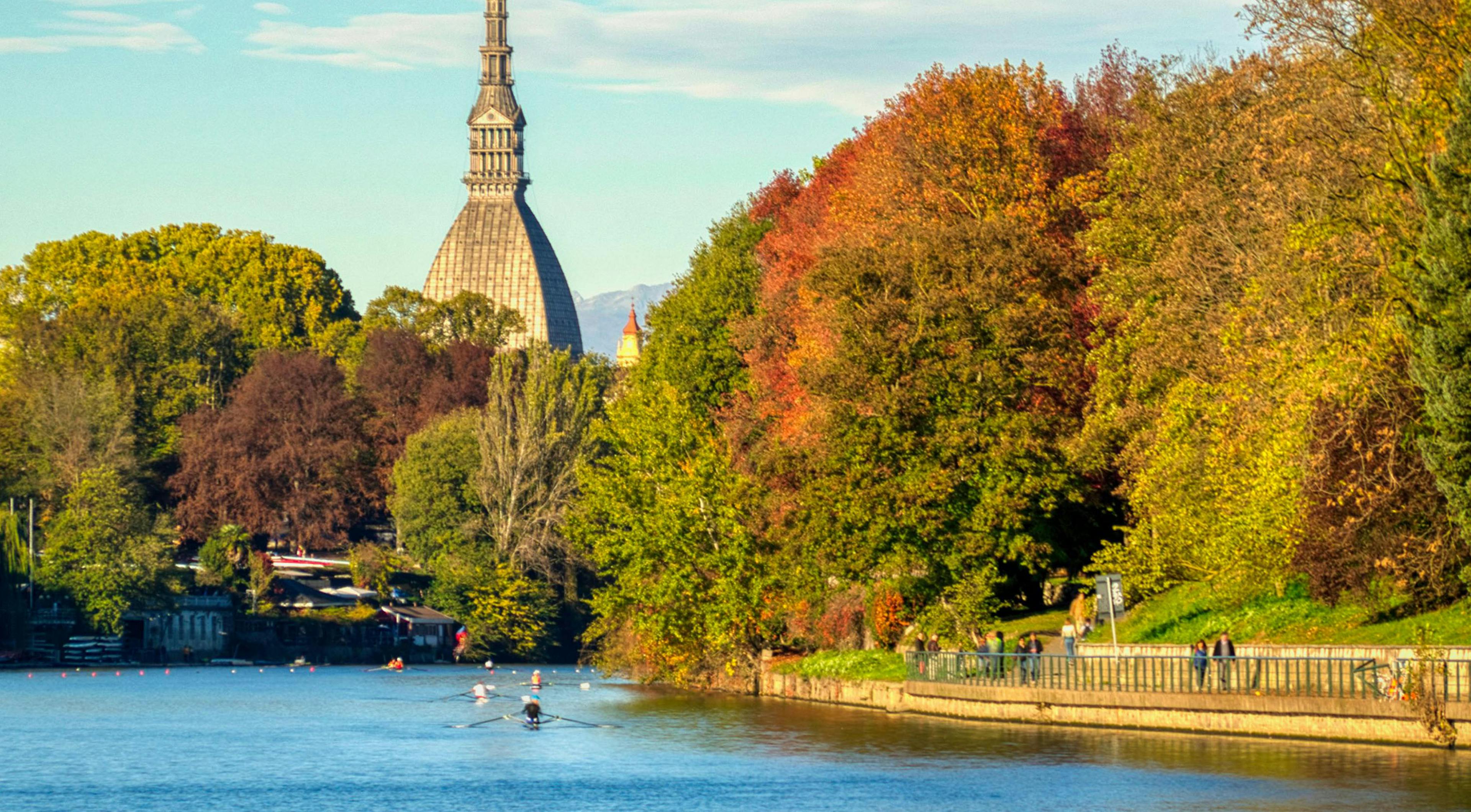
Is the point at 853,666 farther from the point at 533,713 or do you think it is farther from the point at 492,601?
the point at 492,601

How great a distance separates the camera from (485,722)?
58344mm

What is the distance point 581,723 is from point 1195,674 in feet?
59.6

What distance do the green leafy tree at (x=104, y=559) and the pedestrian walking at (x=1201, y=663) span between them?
6581 centimetres

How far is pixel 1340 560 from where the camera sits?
45281 millimetres

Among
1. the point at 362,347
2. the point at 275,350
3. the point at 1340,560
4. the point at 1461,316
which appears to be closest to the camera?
the point at 1461,316

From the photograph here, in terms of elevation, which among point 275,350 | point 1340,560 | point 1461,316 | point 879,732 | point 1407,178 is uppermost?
point 275,350

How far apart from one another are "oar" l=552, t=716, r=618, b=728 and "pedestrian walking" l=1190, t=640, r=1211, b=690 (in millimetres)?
16295

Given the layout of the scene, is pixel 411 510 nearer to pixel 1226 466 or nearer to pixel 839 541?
pixel 839 541

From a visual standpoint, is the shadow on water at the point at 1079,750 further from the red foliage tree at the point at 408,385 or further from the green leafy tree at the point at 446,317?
the green leafy tree at the point at 446,317

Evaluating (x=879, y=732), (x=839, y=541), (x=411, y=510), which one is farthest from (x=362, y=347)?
(x=879, y=732)

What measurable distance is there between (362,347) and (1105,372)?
88555mm

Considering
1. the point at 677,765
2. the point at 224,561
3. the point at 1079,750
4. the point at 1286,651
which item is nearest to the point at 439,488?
the point at 224,561

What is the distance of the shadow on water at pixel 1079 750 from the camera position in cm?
3472

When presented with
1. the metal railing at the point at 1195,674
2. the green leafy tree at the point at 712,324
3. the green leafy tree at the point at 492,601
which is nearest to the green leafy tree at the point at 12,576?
the green leafy tree at the point at 492,601
